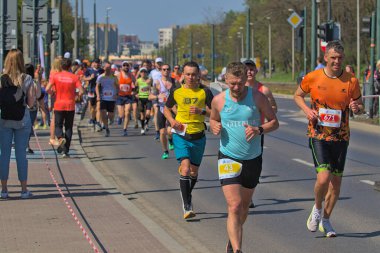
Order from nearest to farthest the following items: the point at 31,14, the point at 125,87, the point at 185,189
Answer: the point at 185,189 → the point at 31,14 → the point at 125,87

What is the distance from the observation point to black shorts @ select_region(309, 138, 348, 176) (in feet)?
29.7

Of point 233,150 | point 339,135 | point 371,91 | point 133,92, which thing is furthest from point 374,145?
point 233,150

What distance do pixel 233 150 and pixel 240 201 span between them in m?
0.45

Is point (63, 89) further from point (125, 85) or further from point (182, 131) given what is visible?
point (125, 85)

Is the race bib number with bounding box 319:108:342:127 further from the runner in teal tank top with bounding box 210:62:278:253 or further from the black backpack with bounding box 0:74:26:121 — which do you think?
the black backpack with bounding box 0:74:26:121

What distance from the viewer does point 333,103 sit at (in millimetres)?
9062

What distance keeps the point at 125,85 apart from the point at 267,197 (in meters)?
13.0

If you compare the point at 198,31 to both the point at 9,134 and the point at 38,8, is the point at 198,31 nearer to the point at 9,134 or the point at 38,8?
the point at 38,8

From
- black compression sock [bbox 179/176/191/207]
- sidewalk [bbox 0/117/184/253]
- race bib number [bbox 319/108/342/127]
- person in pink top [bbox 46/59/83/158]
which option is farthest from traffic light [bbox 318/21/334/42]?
race bib number [bbox 319/108/342/127]

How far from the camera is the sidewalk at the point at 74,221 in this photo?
8.27 metres

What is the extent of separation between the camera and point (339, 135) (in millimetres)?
9086

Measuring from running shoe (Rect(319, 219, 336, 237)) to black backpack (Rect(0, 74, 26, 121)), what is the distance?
13.4 ft

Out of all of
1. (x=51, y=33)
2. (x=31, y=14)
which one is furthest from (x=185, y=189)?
(x=51, y=33)

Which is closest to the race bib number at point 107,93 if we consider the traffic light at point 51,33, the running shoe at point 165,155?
the traffic light at point 51,33
